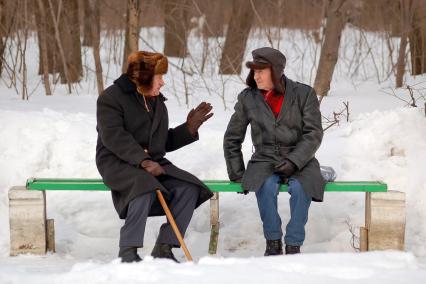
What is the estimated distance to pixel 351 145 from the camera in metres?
6.49

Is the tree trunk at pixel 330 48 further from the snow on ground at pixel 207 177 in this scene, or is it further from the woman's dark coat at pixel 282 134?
the woman's dark coat at pixel 282 134


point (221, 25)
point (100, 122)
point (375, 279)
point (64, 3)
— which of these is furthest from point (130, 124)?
point (221, 25)

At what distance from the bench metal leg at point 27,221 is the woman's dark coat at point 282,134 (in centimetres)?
124

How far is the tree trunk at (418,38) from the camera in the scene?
10398mm

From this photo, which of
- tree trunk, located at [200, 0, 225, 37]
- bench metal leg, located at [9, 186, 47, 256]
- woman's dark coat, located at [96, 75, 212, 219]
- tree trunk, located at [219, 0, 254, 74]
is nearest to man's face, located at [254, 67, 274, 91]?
woman's dark coat, located at [96, 75, 212, 219]

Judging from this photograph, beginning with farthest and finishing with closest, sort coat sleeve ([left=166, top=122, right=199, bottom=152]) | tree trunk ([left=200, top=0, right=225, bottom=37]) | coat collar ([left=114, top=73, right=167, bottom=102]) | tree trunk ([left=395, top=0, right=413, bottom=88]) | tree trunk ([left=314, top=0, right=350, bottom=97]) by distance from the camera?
tree trunk ([left=200, top=0, right=225, bottom=37]), tree trunk ([left=395, top=0, right=413, bottom=88]), tree trunk ([left=314, top=0, right=350, bottom=97]), coat sleeve ([left=166, top=122, right=199, bottom=152]), coat collar ([left=114, top=73, right=167, bottom=102])

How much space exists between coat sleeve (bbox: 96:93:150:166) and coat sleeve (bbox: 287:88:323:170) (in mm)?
917

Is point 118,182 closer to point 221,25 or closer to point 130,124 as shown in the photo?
point 130,124

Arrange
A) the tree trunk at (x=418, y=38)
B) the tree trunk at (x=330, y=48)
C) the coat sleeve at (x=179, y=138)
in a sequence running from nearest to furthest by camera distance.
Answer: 1. the coat sleeve at (x=179, y=138)
2. the tree trunk at (x=330, y=48)
3. the tree trunk at (x=418, y=38)

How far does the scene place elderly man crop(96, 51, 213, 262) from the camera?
4867 millimetres

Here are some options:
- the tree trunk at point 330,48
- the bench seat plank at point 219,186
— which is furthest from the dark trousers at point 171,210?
the tree trunk at point 330,48

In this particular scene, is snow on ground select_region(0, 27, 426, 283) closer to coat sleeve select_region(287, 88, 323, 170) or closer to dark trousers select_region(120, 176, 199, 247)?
dark trousers select_region(120, 176, 199, 247)

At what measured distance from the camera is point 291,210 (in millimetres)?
5023

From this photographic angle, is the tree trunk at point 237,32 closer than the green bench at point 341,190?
No
